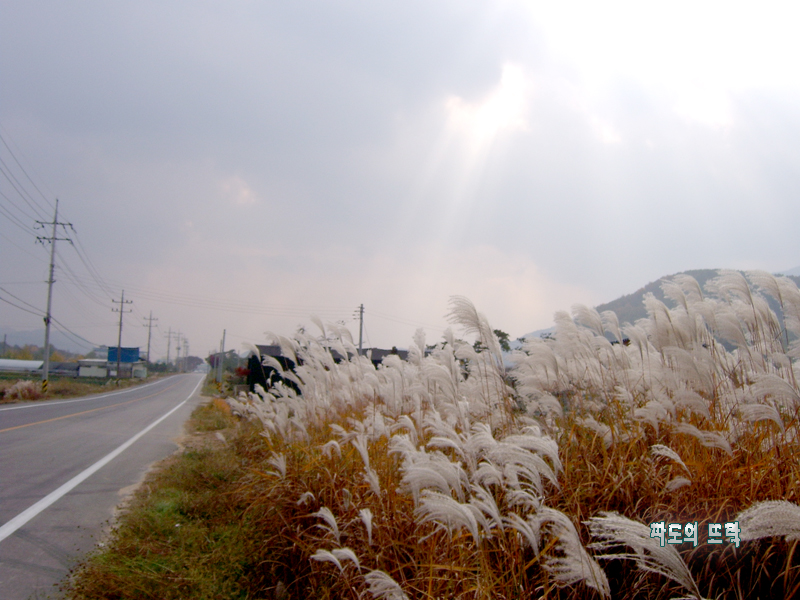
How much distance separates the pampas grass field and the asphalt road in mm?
1345

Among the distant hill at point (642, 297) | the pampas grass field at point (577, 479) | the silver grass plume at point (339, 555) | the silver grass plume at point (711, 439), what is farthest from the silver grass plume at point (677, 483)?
the distant hill at point (642, 297)

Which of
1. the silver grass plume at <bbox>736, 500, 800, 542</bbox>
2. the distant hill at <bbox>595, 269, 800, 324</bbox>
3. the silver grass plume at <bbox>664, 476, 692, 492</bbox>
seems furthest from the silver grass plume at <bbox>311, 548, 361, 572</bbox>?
the distant hill at <bbox>595, 269, 800, 324</bbox>

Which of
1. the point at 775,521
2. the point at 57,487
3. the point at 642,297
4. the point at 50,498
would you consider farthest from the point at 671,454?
the point at 57,487

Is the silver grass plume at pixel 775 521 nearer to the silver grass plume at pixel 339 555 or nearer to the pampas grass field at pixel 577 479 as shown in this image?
the pampas grass field at pixel 577 479

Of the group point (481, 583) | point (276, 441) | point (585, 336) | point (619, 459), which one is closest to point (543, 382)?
point (585, 336)

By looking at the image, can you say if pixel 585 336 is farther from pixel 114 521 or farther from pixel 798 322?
pixel 114 521

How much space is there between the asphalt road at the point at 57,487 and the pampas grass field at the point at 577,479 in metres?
1.35

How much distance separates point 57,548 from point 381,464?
9.24 ft

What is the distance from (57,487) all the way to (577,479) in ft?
20.7

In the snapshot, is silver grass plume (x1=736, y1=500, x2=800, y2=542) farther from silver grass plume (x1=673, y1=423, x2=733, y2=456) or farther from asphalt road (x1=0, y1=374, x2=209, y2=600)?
asphalt road (x1=0, y1=374, x2=209, y2=600)

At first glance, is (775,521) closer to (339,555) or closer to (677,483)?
(677,483)

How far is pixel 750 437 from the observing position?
9.52 ft

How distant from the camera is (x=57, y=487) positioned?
5.97 m

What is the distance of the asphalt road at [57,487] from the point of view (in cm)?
364
